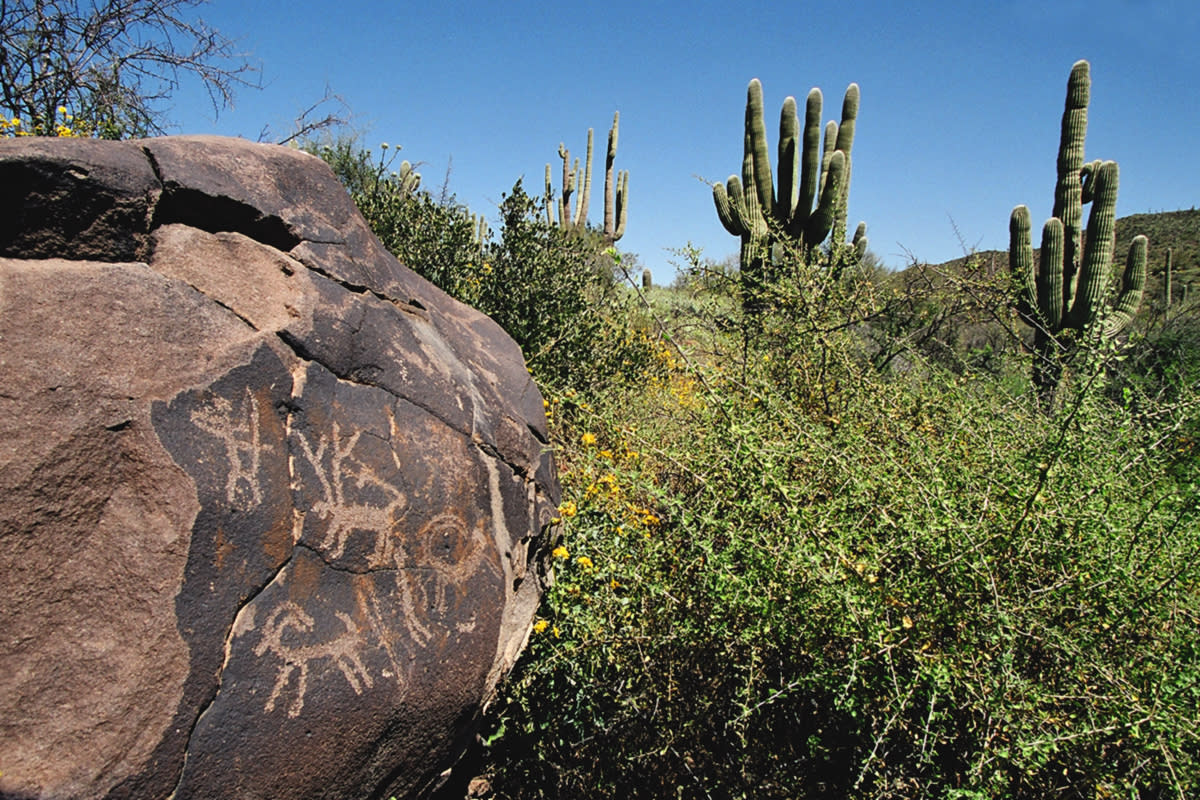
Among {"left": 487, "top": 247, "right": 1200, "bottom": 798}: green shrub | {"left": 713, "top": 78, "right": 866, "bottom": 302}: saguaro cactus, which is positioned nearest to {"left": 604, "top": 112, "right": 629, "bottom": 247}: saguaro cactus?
{"left": 713, "top": 78, "right": 866, "bottom": 302}: saguaro cactus

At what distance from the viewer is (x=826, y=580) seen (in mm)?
2203

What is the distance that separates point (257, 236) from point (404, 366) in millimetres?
593

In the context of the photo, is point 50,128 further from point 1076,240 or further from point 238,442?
point 1076,240

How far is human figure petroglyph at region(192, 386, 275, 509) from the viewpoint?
1791 mm

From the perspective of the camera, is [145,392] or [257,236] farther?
[257,236]

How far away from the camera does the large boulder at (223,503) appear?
60.7 inches

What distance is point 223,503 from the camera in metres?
1.75

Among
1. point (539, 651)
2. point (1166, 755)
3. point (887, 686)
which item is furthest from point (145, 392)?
point (1166, 755)

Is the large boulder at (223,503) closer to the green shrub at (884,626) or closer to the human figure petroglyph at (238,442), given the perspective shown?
the human figure petroglyph at (238,442)

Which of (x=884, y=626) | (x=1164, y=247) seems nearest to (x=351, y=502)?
(x=884, y=626)

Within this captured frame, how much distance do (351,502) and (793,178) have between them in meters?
8.56

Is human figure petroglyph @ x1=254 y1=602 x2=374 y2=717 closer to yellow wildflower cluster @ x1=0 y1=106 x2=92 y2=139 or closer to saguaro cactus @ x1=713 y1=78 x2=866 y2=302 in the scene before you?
yellow wildflower cluster @ x1=0 y1=106 x2=92 y2=139

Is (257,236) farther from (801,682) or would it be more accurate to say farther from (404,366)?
(801,682)

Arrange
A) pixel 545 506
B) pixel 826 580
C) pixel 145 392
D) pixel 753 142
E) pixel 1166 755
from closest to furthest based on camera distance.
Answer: pixel 145 392, pixel 1166 755, pixel 826 580, pixel 545 506, pixel 753 142
